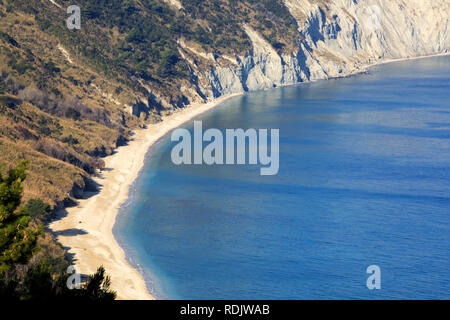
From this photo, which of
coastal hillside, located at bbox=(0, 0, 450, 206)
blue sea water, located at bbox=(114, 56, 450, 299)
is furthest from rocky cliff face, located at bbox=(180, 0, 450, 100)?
blue sea water, located at bbox=(114, 56, 450, 299)

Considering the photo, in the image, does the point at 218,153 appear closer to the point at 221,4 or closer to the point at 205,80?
the point at 205,80

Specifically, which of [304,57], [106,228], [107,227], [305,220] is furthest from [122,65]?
[305,220]

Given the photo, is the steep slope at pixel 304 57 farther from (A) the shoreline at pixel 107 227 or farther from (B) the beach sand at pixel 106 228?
(A) the shoreline at pixel 107 227

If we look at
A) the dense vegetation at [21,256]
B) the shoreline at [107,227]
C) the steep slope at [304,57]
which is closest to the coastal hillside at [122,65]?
the steep slope at [304,57]

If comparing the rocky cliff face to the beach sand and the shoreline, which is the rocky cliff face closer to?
the beach sand

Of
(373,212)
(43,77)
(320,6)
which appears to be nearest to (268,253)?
(373,212)

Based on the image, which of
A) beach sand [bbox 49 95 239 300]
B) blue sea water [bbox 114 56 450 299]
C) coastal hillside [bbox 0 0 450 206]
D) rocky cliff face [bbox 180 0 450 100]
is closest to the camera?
beach sand [bbox 49 95 239 300]
